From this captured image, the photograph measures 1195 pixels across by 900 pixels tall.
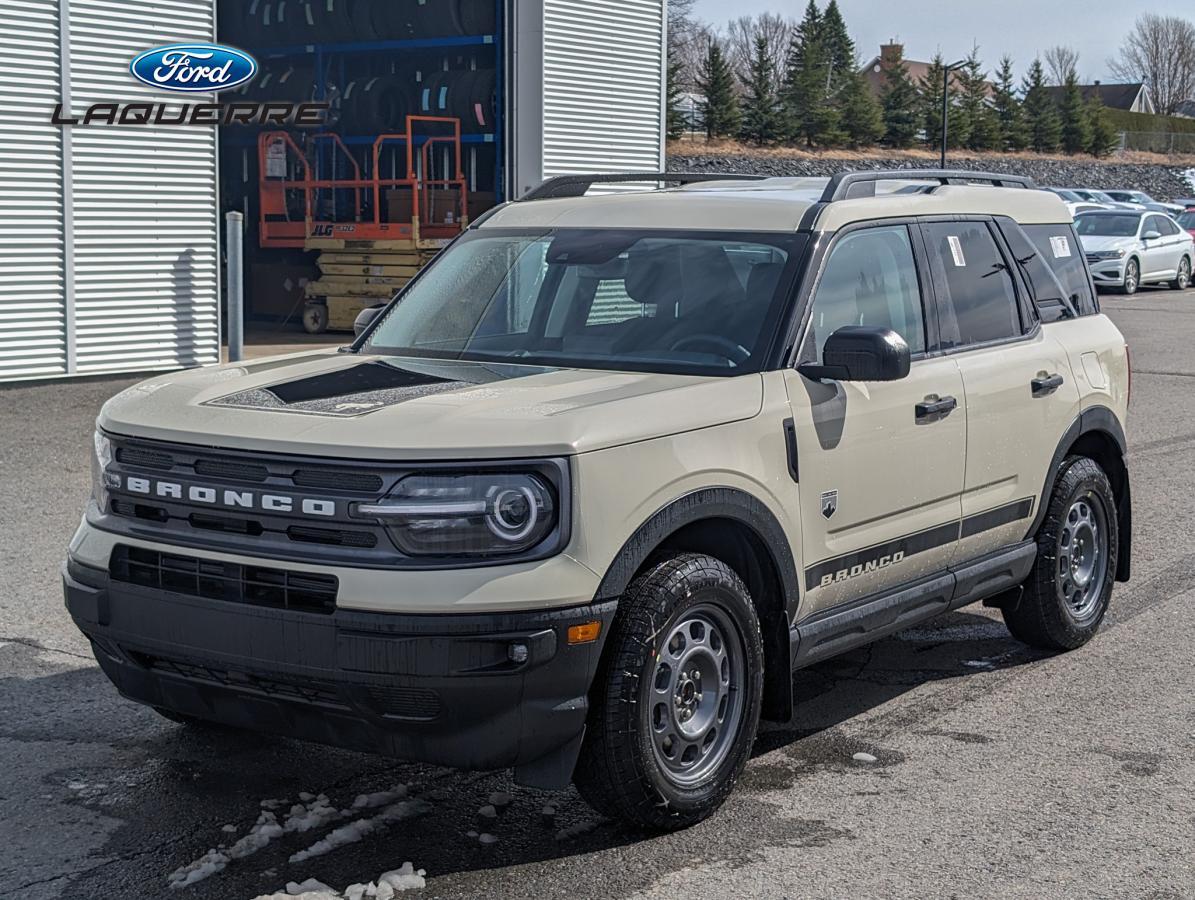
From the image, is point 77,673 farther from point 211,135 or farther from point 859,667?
point 211,135

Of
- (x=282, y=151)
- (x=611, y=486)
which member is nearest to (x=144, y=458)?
(x=611, y=486)

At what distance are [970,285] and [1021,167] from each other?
70.2 m

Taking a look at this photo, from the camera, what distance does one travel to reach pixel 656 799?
443cm

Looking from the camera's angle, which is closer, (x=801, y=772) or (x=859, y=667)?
(x=801, y=772)

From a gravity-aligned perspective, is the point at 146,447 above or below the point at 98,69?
below

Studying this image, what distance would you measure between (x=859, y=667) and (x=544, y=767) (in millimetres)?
2557

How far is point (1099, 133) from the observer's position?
8138 cm

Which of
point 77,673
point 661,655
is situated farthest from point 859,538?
point 77,673

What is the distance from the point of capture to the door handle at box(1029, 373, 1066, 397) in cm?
622

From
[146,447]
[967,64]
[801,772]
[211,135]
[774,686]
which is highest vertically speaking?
[967,64]

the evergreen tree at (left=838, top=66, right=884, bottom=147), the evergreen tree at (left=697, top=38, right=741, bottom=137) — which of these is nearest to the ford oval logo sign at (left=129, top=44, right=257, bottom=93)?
the evergreen tree at (left=697, top=38, right=741, bottom=137)

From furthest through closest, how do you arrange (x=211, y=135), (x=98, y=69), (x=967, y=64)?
(x=967, y=64), (x=211, y=135), (x=98, y=69)

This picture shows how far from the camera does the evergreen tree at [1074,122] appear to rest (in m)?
79.8

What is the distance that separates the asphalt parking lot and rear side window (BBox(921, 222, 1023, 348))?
1.41 metres
